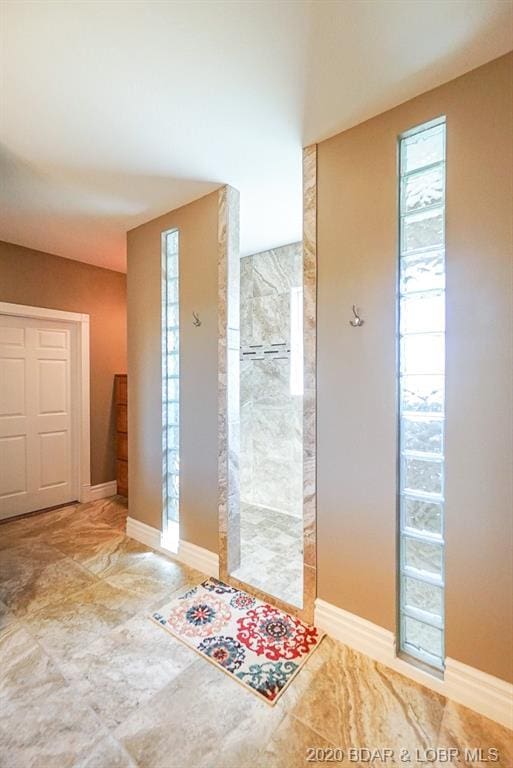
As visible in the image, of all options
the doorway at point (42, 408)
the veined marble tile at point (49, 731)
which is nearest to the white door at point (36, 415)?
the doorway at point (42, 408)

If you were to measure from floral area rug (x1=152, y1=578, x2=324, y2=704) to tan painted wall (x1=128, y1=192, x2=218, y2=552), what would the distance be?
0.36m

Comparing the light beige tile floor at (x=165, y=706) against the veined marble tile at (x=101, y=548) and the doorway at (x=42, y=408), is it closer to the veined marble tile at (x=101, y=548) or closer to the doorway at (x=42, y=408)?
the veined marble tile at (x=101, y=548)

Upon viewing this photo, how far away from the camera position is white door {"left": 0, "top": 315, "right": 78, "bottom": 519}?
3.17 meters

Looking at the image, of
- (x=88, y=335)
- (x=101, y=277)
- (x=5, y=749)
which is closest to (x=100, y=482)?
(x=88, y=335)

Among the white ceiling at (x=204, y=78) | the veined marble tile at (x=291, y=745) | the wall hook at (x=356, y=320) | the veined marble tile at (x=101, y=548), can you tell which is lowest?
the veined marble tile at (x=101, y=548)

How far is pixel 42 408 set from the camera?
3.41 metres

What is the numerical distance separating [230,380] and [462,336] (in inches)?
52.4

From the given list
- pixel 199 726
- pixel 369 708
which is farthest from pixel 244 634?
pixel 369 708

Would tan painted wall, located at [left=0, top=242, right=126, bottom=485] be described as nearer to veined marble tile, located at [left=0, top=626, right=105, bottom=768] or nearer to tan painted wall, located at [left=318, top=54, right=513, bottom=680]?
veined marble tile, located at [left=0, top=626, right=105, bottom=768]

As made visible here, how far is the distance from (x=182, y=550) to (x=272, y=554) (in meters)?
0.65

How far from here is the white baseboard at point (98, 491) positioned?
143 inches

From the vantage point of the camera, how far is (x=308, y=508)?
1.81 metres

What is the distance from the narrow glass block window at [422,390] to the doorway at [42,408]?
3258 millimetres

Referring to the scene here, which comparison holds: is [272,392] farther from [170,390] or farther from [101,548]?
[101,548]
